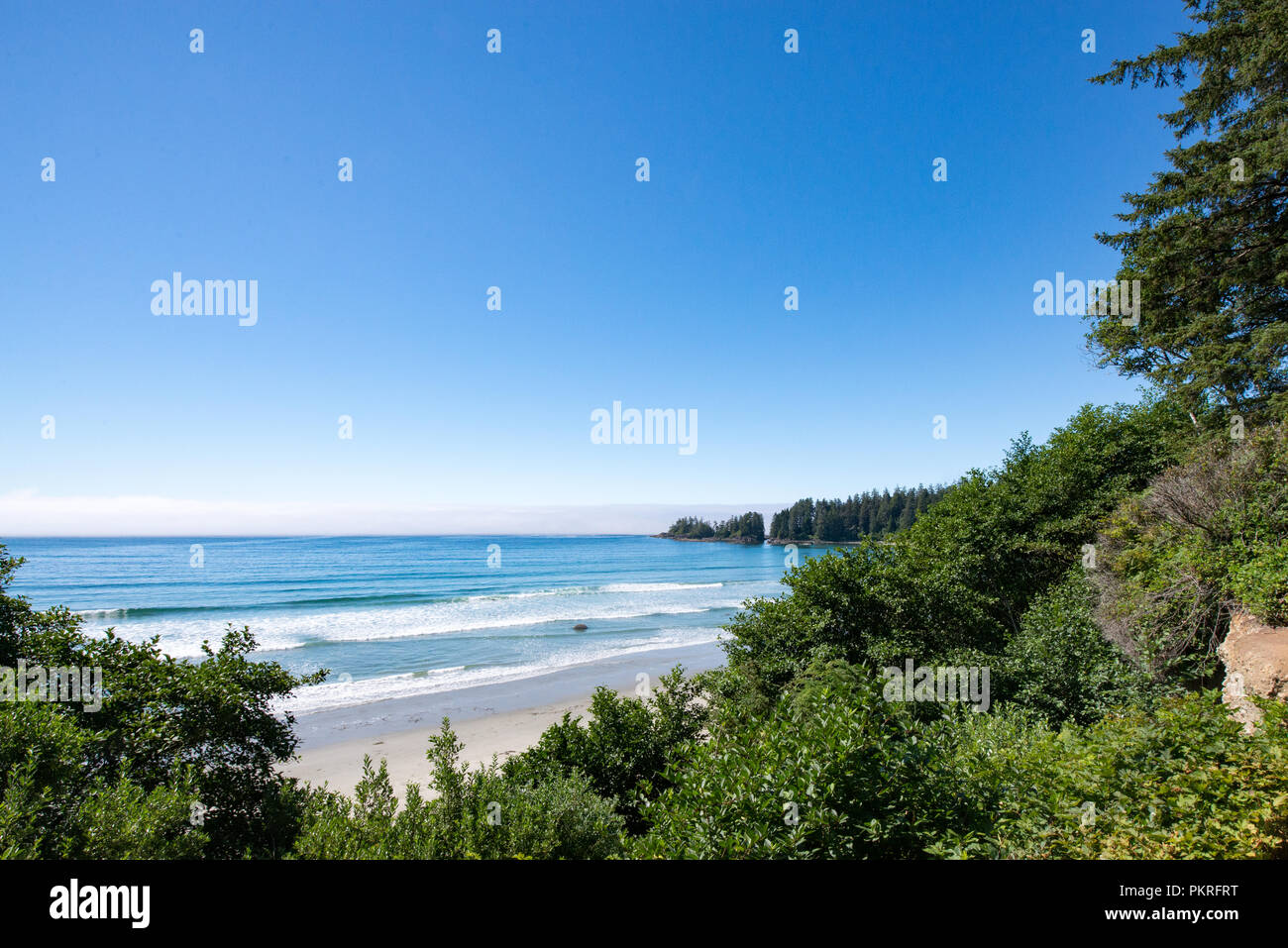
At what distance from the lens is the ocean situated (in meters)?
24.3

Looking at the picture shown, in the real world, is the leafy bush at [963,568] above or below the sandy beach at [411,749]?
above

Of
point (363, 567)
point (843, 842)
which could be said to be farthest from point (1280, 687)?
point (363, 567)

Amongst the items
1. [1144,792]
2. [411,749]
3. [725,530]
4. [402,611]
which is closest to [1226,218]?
[1144,792]

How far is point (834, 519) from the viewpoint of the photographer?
11369 centimetres

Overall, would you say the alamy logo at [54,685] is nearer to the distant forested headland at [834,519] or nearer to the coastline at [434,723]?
the coastline at [434,723]

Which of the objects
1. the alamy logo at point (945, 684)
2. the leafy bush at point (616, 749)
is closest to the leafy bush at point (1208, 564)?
the alamy logo at point (945, 684)

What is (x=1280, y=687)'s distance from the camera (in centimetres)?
604

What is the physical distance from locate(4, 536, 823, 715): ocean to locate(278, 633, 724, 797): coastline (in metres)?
0.96

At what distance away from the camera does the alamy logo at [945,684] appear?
33.0 ft

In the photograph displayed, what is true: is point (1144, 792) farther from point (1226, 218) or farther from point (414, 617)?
point (414, 617)

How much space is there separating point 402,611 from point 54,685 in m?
33.2
